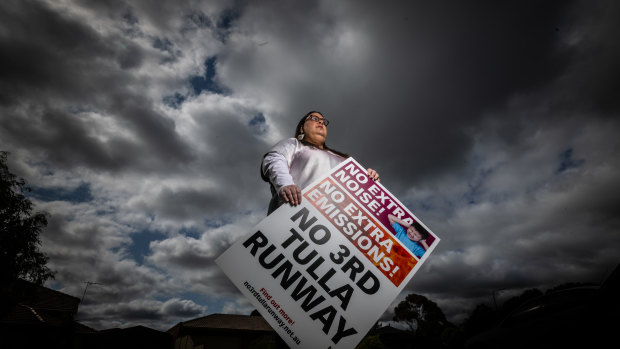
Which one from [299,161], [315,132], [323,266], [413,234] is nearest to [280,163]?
[299,161]

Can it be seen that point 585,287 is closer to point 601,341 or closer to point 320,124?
point 601,341

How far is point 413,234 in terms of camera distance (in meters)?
1.81

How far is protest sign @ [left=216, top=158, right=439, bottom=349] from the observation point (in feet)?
4.65

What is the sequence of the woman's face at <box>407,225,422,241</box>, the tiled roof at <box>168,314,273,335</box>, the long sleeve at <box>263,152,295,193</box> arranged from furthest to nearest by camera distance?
the tiled roof at <box>168,314,273,335</box>, the long sleeve at <box>263,152,295,193</box>, the woman's face at <box>407,225,422,241</box>

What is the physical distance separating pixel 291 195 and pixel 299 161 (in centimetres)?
66

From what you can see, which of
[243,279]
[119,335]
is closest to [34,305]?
[119,335]

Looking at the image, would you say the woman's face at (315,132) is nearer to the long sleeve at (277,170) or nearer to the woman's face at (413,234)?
the long sleeve at (277,170)

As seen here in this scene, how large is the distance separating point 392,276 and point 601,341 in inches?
36.8

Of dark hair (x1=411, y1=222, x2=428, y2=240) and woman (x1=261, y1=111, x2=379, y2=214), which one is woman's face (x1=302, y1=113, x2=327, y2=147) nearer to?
woman (x1=261, y1=111, x2=379, y2=214)

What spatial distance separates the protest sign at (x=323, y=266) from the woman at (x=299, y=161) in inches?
6.8

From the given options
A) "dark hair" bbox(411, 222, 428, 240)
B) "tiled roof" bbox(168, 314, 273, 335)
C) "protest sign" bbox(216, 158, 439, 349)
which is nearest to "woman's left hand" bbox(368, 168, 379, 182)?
"protest sign" bbox(216, 158, 439, 349)

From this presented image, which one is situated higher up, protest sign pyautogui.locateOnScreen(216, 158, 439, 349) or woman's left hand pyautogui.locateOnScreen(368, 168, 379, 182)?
woman's left hand pyautogui.locateOnScreen(368, 168, 379, 182)

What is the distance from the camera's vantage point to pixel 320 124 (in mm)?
2639

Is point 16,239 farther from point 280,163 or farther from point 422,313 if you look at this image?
point 422,313
